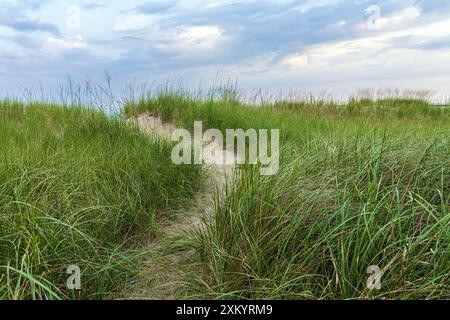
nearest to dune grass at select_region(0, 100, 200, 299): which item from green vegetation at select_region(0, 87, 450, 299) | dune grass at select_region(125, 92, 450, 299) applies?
green vegetation at select_region(0, 87, 450, 299)

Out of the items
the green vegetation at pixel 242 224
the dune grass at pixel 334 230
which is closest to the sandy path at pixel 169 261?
the green vegetation at pixel 242 224

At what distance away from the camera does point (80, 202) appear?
8.97 ft

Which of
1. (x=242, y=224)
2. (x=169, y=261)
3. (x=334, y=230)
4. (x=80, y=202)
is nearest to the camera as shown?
(x=334, y=230)

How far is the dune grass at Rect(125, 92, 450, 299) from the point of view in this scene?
1783mm

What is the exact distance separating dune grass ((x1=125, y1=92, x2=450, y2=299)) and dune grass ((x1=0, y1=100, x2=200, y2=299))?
66 cm

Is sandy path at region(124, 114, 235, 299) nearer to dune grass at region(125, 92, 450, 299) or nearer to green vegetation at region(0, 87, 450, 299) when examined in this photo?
green vegetation at region(0, 87, 450, 299)

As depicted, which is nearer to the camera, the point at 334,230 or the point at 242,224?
the point at 334,230

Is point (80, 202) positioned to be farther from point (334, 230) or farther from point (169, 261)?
point (334, 230)

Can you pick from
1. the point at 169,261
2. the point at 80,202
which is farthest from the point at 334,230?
the point at 80,202

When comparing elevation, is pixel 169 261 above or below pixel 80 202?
below

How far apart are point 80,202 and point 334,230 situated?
189 cm
